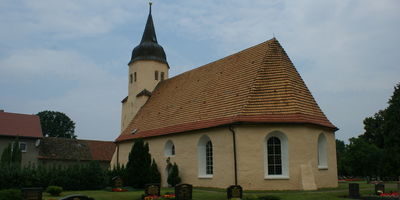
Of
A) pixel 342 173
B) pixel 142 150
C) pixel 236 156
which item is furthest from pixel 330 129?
pixel 342 173

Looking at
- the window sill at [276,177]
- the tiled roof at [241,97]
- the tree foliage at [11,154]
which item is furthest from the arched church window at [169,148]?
the tree foliage at [11,154]

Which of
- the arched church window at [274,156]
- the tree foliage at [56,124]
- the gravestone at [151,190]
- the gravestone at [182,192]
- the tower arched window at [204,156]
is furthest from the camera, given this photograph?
the tree foliage at [56,124]

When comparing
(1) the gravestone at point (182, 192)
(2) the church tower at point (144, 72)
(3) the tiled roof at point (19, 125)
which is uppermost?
(2) the church tower at point (144, 72)

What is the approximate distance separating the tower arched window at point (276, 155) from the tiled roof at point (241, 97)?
1.16 metres

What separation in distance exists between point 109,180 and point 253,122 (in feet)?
35.5

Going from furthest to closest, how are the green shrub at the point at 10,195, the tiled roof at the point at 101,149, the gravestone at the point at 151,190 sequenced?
the tiled roof at the point at 101,149, the gravestone at the point at 151,190, the green shrub at the point at 10,195

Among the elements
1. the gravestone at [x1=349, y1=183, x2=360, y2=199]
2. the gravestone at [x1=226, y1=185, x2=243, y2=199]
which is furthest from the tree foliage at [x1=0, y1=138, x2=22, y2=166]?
the gravestone at [x1=349, y1=183, x2=360, y2=199]

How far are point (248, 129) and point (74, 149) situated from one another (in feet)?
101

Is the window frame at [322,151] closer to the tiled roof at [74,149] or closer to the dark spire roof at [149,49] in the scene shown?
the dark spire roof at [149,49]

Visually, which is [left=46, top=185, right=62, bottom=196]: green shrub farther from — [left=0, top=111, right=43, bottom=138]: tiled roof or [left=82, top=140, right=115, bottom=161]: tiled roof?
[left=82, top=140, right=115, bottom=161]: tiled roof

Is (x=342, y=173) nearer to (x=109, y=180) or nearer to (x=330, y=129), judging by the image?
(x=330, y=129)

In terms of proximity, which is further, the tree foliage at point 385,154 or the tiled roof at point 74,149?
the tiled roof at point 74,149

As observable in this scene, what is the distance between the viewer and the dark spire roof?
33.3 meters

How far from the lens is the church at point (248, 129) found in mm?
18453
